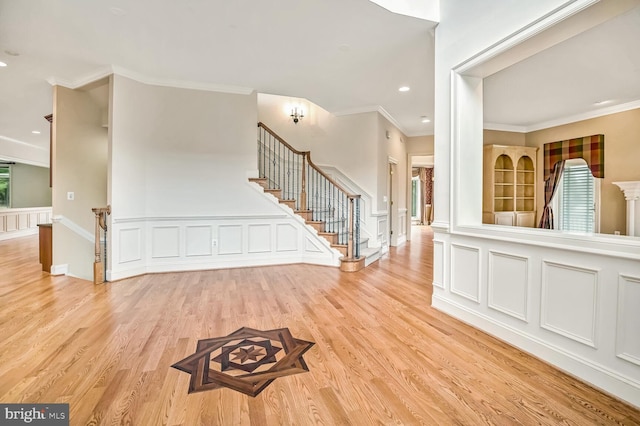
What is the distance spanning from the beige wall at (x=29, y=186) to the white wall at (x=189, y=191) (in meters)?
8.74

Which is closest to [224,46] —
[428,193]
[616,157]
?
[616,157]

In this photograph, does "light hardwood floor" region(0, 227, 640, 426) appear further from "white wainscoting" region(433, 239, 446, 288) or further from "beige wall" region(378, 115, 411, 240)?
"beige wall" region(378, 115, 411, 240)

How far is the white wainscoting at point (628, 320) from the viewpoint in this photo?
1631 millimetres

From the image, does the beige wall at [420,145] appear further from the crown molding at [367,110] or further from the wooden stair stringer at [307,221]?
the wooden stair stringer at [307,221]

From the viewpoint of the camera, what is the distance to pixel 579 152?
5727 millimetres

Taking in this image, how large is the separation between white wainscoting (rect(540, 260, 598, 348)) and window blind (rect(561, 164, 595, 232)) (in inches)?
200

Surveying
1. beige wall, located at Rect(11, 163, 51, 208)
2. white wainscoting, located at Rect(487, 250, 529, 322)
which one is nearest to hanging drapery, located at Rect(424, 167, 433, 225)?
white wainscoting, located at Rect(487, 250, 529, 322)

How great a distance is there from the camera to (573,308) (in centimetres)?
192

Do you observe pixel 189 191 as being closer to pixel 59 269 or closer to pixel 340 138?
pixel 59 269

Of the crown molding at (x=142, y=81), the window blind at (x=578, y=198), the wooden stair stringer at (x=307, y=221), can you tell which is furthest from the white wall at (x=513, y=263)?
the window blind at (x=578, y=198)

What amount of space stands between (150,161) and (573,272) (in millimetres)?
5093

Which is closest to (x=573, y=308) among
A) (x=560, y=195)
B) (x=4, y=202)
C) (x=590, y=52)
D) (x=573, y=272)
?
(x=573, y=272)

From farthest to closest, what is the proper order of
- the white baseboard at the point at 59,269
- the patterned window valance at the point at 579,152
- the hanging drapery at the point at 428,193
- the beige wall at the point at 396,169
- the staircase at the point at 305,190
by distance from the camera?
the hanging drapery at the point at 428,193 < the beige wall at the point at 396,169 < the patterned window valance at the point at 579,152 < the staircase at the point at 305,190 < the white baseboard at the point at 59,269

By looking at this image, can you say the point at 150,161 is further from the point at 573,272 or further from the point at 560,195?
the point at 560,195
